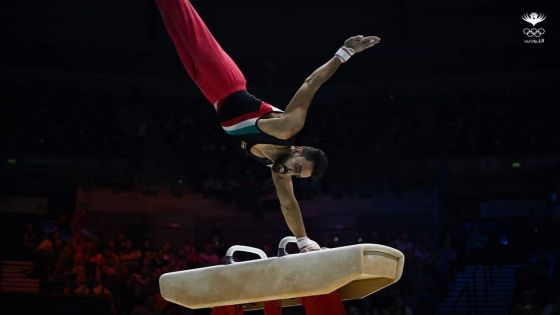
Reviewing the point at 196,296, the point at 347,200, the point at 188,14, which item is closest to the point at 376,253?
the point at 196,296

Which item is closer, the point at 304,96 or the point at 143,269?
the point at 304,96

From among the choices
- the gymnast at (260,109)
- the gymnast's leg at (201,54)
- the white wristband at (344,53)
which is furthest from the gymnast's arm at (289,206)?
the white wristband at (344,53)

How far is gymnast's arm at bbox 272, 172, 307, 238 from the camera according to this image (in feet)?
16.1

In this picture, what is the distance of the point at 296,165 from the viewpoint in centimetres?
465

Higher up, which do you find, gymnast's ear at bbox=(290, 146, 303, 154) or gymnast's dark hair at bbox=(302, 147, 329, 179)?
gymnast's ear at bbox=(290, 146, 303, 154)

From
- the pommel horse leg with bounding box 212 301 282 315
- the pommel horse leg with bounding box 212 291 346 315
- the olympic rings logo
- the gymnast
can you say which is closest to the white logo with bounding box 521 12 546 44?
the olympic rings logo

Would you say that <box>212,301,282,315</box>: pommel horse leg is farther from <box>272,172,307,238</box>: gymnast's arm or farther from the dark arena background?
the dark arena background

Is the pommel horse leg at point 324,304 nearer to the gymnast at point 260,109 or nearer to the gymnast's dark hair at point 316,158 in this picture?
the gymnast at point 260,109

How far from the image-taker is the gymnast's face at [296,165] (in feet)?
15.3

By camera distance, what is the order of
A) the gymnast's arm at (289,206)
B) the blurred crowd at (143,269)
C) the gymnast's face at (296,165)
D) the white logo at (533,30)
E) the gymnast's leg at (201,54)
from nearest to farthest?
the gymnast's face at (296,165), the gymnast's arm at (289,206), the gymnast's leg at (201,54), the blurred crowd at (143,269), the white logo at (533,30)

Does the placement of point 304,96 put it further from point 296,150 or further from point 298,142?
point 298,142

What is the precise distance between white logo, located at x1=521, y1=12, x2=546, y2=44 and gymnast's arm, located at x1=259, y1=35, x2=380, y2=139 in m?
→ 12.8

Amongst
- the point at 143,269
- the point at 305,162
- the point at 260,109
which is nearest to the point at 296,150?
the point at 305,162

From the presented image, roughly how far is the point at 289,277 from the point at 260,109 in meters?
1.22
